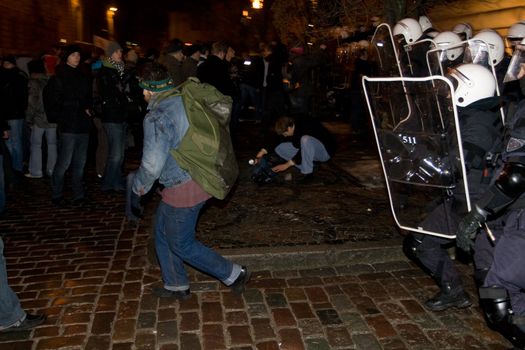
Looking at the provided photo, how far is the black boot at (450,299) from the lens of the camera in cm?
418

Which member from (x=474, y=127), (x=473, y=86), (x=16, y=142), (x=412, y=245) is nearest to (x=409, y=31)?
(x=473, y=86)

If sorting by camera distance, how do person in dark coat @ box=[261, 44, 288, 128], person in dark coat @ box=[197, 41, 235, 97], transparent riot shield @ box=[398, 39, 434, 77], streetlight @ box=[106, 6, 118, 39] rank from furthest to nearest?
streetlight @ box=[106, 6, 118, 39] → person in dark coat @ box=[261, 44, 288, 128] → person in dark coat @ box=[197, 41, 235, 97] → transparent riot shield @ box=[398, 39, 434, 77]

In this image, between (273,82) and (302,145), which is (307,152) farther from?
(273,82)

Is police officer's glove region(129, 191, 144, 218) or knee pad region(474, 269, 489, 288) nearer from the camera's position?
knee pad region(474, 269, 489, 288)

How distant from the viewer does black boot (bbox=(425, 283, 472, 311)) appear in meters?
4.18

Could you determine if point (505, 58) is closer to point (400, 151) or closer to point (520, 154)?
point (400, 151)

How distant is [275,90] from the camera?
44.5ft

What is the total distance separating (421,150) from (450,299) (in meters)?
1.30

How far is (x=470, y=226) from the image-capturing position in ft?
10.8

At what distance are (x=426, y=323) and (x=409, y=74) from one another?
3.45 meters

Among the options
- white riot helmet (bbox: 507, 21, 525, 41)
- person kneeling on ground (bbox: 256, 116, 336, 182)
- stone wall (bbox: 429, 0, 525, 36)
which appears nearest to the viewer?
white riot helmet (bbox: 507, 21, 525, 41)

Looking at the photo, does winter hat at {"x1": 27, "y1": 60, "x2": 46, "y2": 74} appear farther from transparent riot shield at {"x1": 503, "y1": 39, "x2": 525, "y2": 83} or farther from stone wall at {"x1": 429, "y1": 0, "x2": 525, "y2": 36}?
stone wall at {"x1": 429, "y1": 0, "x2": 525, "y2": 36}

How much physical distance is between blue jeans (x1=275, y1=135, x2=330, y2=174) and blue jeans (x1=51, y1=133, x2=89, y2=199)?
114 inches

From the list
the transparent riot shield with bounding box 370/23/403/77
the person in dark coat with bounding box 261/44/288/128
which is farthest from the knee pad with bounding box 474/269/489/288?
the person in dark coat with bounding box 261/44/288/128
